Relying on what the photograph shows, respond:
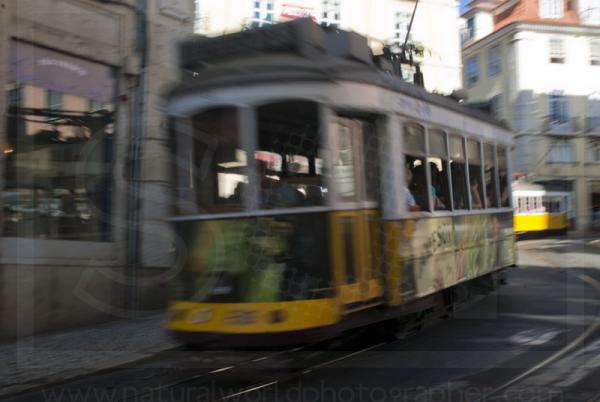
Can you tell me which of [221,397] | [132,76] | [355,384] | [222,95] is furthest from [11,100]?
[355,384]

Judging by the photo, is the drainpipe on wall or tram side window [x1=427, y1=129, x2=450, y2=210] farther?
the drainpipe on wall

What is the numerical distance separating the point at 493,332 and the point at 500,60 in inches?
1283

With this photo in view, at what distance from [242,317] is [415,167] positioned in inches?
105

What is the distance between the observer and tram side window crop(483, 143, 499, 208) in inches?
329

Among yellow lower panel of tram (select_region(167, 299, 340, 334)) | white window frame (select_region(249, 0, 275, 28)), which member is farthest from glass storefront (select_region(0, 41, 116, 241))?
white window frame (select_region(249, 0, 275, 28))

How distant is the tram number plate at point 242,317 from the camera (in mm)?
5031

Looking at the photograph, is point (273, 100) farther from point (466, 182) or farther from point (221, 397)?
point (466, 182)

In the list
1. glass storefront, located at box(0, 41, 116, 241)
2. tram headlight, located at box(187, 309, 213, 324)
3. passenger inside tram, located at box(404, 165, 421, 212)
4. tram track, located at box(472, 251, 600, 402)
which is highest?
glass storefront, located at box(0, 41, 116, 241)

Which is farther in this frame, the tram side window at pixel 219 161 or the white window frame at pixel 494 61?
the white window frame at pixel 494 61

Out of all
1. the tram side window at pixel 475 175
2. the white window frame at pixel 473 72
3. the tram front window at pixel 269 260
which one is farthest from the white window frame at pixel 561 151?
the tram front window at pixel 269 260

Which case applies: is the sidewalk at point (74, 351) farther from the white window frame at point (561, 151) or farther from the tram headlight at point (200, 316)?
the white window frame at point (561, 151)

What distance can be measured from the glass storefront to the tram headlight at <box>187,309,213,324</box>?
391 cm

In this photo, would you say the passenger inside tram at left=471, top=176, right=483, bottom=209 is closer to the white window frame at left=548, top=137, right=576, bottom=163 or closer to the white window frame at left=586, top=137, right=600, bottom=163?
the white window frame at left=548, top=137, right=576, bottom=163

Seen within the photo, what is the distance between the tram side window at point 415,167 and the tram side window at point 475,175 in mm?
1476
